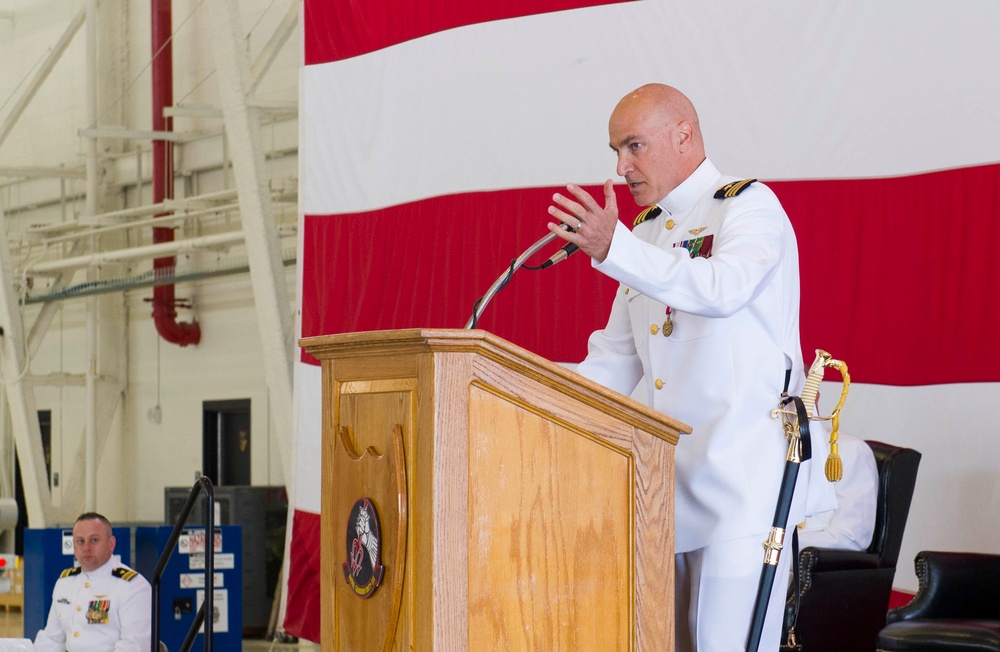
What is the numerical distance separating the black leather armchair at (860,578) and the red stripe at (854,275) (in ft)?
1.25

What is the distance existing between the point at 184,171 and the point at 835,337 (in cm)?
701

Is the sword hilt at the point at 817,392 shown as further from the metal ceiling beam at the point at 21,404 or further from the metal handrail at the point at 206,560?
the metal ceiling beam at the point at 21,404

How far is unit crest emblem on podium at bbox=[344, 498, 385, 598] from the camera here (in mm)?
1827

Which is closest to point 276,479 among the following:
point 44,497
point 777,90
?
point 44,497

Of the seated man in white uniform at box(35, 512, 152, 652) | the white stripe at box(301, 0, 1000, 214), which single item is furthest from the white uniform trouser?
the seated man in white uniform at box(35, 512, 152, 652)

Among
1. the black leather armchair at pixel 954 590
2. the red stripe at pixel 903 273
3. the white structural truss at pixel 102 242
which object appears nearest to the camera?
the black leather armchair at pixel 954 590

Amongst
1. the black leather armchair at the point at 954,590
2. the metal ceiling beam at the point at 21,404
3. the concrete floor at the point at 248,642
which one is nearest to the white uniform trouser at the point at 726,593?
the black leather armchair at the point at 954,590

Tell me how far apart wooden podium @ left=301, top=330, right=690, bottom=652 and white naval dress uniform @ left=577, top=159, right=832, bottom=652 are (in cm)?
13

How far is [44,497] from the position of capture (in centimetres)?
1014

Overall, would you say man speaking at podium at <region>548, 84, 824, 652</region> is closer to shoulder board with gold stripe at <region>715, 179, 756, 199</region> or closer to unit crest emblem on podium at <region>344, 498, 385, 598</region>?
shoulder board with gold stripe at <region>715, 179, 756, 199</region>

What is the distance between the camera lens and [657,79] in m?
4.89

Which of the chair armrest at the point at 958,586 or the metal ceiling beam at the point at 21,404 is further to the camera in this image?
the metal ceiling beam at the point at 21,404

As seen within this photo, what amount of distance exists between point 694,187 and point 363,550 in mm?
885

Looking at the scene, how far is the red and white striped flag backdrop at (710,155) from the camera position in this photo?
13.4 feet
